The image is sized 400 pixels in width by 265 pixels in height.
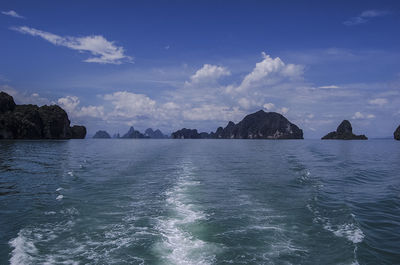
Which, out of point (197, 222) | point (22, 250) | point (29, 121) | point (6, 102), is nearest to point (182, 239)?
point (197, 222)

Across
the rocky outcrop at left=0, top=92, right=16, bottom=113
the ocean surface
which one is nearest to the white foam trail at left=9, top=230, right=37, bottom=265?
the ocean surface

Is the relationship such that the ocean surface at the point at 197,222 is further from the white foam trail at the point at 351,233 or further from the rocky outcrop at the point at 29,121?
the rocky outcrop at the point at 29,121

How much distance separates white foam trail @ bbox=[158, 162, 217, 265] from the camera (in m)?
10.7

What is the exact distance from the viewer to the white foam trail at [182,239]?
10.7 m

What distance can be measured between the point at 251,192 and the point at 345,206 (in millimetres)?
7113

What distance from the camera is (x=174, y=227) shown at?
559 inches

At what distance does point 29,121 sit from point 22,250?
179 m

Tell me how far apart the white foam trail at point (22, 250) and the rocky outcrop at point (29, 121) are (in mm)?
160259

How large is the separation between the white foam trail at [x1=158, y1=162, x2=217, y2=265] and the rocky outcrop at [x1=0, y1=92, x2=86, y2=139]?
160569mm

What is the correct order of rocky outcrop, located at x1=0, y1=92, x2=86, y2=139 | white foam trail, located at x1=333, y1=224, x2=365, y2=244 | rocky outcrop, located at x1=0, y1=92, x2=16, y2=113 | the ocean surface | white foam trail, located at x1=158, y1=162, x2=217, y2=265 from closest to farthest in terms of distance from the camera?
white foam trail, located at x1=158, y1=162, x2=217, y2=265
the ocean surface
white foam trail, located at x1=333, y1=224, x2=365, y2=244
rocky outcrop, located at x1=0, y1=92, x2=86, y2=139
rocky outcrop, located at x1=0, y1=92, x2=16, y2=113

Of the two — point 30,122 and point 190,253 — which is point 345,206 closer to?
point 190,253

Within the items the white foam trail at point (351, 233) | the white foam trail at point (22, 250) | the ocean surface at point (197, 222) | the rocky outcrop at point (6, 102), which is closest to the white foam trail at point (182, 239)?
the ocean surface at point (197, 222)

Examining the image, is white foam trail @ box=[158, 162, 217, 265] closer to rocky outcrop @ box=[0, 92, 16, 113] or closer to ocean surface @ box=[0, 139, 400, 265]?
ocean surface @ box=[0, 139, 400, 265]

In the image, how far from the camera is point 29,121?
526 feet
